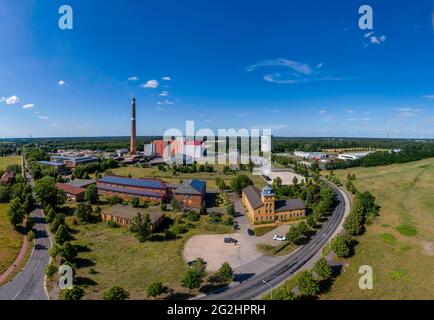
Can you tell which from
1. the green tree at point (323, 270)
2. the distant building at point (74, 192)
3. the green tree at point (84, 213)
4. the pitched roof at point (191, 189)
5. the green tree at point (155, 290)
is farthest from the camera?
the distant building at point (74, 192)

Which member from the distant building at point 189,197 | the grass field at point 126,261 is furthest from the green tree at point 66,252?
the distant building at point 189,197

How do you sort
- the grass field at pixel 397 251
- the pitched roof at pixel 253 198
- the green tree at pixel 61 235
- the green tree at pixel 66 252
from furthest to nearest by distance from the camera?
the pitched roof at pixel 253 198
the green tree at pixel 61 235
the green tree at pixel 66 252
the grass field at pixel 397 251

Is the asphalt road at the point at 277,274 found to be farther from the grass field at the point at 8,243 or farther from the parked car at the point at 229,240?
the grass field at the point at 8,243

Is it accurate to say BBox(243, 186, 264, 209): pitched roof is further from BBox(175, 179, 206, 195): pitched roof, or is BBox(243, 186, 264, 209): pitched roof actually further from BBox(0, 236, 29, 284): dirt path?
BBox(0, 236, 29, 284): dirt path

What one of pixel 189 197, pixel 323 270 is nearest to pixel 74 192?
pixel 189 197
